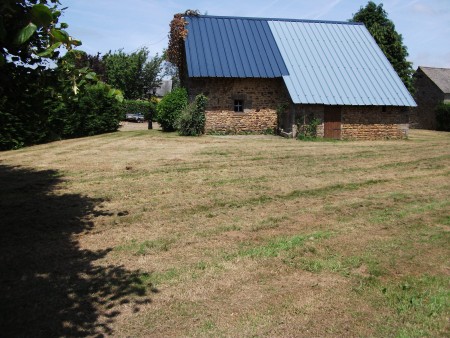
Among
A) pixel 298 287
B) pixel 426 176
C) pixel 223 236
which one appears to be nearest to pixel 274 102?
pixel 426 176

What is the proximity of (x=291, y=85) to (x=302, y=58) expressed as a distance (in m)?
2.54

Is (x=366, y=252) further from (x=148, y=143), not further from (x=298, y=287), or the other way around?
(x=148, y=143)

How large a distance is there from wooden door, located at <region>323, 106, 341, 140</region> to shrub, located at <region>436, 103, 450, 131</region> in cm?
1711

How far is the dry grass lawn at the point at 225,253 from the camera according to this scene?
3.60 metres

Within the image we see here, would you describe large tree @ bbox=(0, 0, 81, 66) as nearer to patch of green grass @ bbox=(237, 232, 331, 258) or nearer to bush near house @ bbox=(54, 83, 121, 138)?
patch of green grass @ bbox=(237, 232, 331, 258)

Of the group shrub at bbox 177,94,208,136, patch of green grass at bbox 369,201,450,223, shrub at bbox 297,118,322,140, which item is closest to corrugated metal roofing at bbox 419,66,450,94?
shrub at bbox 297,118,322,140

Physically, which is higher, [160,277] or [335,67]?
[335,67]

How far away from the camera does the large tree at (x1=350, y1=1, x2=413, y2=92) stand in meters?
31.6

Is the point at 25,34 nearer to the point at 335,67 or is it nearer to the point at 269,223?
the point at 269,223

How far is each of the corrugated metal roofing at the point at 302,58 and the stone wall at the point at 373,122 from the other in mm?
642

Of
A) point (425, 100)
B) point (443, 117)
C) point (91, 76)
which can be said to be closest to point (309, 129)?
point (91, 76)

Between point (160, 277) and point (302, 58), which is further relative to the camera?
point (302, 58)

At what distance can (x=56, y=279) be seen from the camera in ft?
14.2

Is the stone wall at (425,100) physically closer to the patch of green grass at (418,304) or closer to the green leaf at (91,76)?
the patch of green grass at (418,304)
